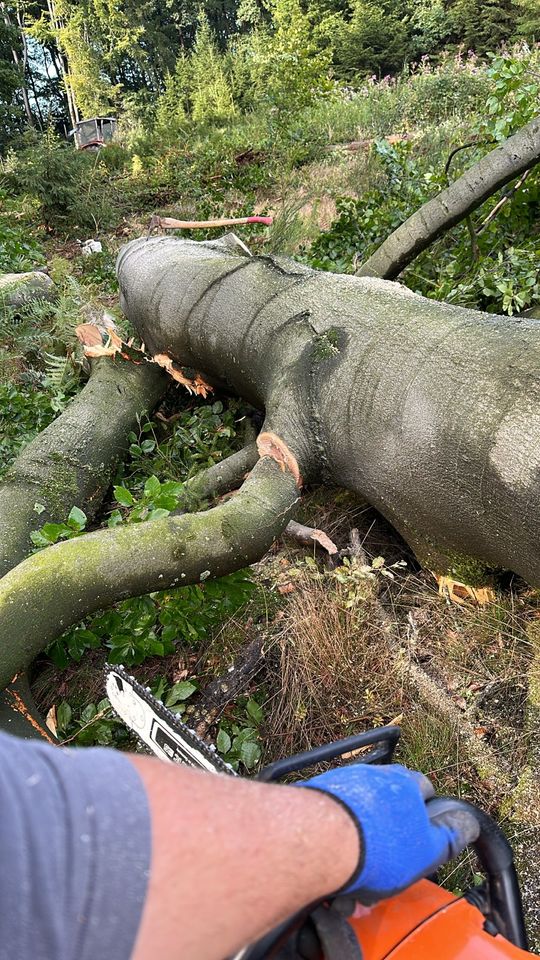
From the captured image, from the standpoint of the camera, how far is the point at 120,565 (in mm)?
1751

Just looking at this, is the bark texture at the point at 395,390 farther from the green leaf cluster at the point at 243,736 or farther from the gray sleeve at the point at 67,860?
the gray sleeve at the point at 67,860

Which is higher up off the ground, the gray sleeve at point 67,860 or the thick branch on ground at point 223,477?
the gray sleeve at point 67,860

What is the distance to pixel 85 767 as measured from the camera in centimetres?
69

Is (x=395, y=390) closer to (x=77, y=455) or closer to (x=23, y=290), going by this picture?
(x=77, y=455)

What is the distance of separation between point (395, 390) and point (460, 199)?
1417 millimetres

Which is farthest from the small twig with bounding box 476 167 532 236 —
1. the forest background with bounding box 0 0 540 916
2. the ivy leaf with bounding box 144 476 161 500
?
the ivy leaf with bounding box 144 476 161 500

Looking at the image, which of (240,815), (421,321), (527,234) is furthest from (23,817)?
(527,234)

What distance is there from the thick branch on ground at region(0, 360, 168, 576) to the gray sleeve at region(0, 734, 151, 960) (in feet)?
6.24

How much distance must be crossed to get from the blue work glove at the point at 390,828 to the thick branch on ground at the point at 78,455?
6.13 feet

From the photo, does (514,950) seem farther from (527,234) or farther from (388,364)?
(527,234)

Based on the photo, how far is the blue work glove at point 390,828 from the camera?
2.72 ft

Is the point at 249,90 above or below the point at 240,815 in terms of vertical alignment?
above

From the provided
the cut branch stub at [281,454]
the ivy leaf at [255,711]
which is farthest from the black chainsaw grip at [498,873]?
the cut branch stub at [281,454]

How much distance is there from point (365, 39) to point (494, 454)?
18.4 metres
